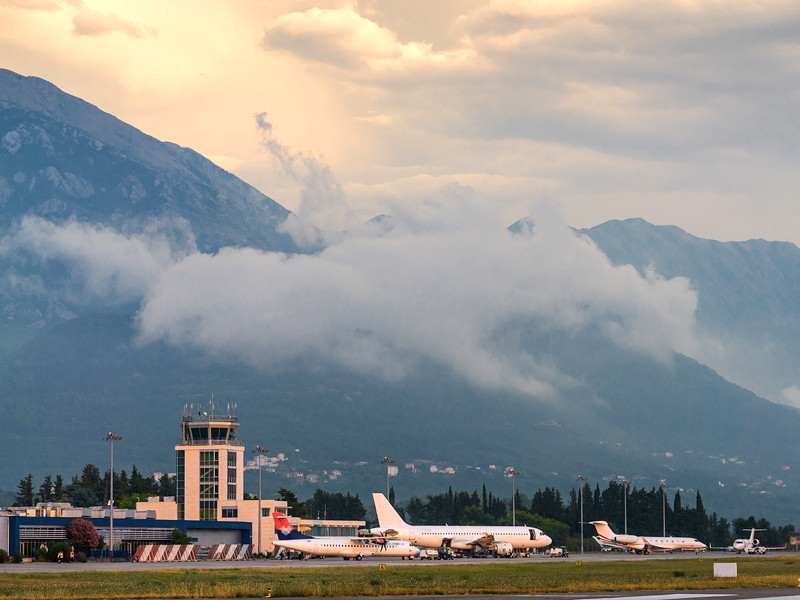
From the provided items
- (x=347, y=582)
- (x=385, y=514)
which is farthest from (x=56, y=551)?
(x=347, y=582)

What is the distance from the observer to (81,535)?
531ft

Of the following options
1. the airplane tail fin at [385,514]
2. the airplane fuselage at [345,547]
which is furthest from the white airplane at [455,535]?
the airplane fuselage at [345,547]

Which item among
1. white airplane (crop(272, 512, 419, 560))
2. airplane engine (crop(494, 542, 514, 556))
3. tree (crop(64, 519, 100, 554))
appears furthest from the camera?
airplane engine (crop(494, 542, 514, 556))

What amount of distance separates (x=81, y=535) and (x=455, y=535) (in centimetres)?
4830

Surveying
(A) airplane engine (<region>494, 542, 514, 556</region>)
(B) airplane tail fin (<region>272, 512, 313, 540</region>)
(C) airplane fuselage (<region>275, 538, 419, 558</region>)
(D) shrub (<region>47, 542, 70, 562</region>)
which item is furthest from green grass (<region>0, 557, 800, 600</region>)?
(A) airplane engine (<region>494, 542, 514, 556</region>)

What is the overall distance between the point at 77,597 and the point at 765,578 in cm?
5110

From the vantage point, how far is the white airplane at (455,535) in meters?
174

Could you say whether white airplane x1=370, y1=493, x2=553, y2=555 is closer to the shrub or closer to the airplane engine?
the airplane engine

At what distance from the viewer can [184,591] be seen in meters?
84.4

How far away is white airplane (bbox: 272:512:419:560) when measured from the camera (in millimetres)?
164125

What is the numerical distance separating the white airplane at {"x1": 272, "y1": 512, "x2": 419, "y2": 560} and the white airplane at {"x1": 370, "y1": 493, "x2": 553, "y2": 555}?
2324 mm

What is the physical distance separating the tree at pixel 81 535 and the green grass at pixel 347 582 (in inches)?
1631

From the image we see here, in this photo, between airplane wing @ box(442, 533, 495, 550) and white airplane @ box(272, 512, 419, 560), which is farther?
airplane wing @ box(442, 533, 495, 550)

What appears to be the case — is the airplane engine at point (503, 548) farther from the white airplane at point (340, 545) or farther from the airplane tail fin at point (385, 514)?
the white airplane at point (340, 545)
